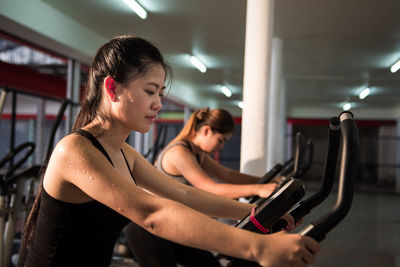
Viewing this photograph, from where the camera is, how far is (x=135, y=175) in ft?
4.23

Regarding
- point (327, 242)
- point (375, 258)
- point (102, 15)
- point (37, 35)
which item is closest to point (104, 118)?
point (375, 258)

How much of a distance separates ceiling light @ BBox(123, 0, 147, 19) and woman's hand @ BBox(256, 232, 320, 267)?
14.8 ft

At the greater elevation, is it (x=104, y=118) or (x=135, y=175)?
(x=104, y=118)

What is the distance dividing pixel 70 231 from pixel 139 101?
0.38 metres

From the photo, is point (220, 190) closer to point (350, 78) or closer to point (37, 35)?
point (37, 35)

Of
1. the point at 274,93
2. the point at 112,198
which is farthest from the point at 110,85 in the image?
the point at 274,93

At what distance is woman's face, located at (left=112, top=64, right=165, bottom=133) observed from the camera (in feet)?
3.24

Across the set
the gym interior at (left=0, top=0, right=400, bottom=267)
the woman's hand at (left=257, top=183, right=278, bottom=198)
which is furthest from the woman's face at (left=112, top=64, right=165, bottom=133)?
the gym interior at (left=0, top=0, right=400, bottom=267)

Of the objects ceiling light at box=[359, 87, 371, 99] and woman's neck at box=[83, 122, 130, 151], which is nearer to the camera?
woman's neck at box=[83, 122, 130, 151]

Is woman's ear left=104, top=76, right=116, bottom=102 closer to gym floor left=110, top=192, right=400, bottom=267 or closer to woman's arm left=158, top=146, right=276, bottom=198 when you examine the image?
Result: woman's arm left=158, top=146, right=276, bottom=198

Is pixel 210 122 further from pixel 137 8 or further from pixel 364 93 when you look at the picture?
pixel 364 93

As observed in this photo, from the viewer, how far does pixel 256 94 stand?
311cm

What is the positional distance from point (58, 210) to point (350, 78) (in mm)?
7142

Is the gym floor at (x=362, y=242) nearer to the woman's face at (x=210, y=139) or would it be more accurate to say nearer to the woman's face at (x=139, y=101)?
the woman's face at (x=210, y=139)
